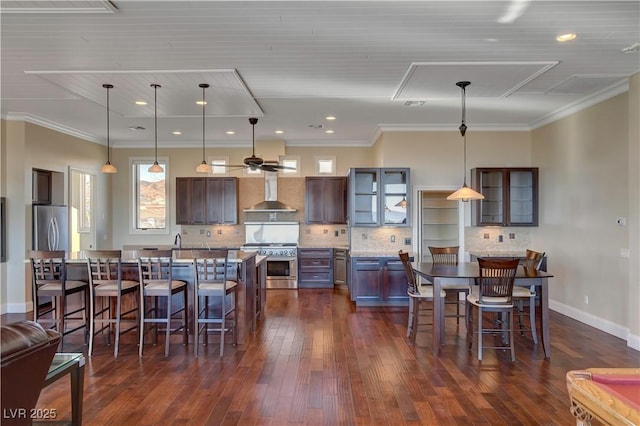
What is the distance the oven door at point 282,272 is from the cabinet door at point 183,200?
207 centimetres

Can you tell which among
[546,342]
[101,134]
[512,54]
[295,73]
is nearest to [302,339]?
[546,342]

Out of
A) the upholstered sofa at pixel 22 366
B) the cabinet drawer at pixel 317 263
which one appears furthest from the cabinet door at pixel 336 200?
the upholstered sofa at pixel 22 366

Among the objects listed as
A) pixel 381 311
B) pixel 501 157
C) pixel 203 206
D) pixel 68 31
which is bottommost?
pixel 381 311

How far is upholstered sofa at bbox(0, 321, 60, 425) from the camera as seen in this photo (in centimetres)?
146

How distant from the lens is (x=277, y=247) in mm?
8227

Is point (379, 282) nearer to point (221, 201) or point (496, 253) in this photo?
point (496, 253)

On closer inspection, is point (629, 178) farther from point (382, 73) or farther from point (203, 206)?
point (203, 206)

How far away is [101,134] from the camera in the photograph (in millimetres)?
7805

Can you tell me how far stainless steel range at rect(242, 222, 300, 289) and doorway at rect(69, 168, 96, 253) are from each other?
3.13 metres

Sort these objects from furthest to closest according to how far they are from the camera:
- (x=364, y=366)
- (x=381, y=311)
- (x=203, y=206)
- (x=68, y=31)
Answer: (x=203, y=206), (x=381, y=311), (x=364, y=366), (x=68, y=31)

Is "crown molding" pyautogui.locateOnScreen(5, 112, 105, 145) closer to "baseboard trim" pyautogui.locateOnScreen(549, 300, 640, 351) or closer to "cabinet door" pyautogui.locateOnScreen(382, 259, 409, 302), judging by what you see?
"cabinet door" pyautogui.locateOnScreen(382, 259, 409, 302)

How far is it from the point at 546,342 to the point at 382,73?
3.42 meters

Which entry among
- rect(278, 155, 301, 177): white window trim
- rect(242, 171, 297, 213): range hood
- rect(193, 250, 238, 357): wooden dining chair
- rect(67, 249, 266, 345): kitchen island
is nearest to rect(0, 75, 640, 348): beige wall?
rect(242, 171, 297, 213): range hood

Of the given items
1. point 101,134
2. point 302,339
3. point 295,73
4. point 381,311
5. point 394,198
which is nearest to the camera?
point 295,73
